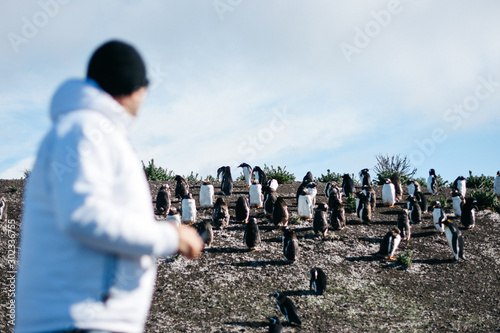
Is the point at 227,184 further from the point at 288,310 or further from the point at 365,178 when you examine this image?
the point at 288,310

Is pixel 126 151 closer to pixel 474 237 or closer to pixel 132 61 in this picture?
pixel 132 61

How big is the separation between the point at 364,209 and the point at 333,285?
4.93m

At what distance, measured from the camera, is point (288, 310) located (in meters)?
9.30

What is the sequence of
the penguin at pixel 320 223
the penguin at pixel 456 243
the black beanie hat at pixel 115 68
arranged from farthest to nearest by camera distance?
the penguin at pixel 320 223, the penguin at pixel 456 243, the black beanie hat at pixel 115 68

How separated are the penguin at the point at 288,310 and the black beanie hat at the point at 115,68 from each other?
7952mm

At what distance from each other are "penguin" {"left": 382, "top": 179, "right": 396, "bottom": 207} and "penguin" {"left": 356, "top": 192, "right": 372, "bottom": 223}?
7.80ft

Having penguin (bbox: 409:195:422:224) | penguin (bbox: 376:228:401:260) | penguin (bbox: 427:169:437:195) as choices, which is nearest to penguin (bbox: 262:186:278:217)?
penguin (bbox: 376:228:401:260)

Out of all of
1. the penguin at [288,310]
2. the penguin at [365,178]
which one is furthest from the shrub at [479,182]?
the penguin at [288,310]

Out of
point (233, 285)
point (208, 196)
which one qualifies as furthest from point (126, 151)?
point (208, 196)

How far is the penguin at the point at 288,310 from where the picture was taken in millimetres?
9242

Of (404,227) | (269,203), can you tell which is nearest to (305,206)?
(269,203)

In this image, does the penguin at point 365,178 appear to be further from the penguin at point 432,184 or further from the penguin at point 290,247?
the penguin at point 290,247

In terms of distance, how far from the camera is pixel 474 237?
15820 mm

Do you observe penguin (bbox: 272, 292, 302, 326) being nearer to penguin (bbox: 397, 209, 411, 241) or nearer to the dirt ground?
the dirt ground
